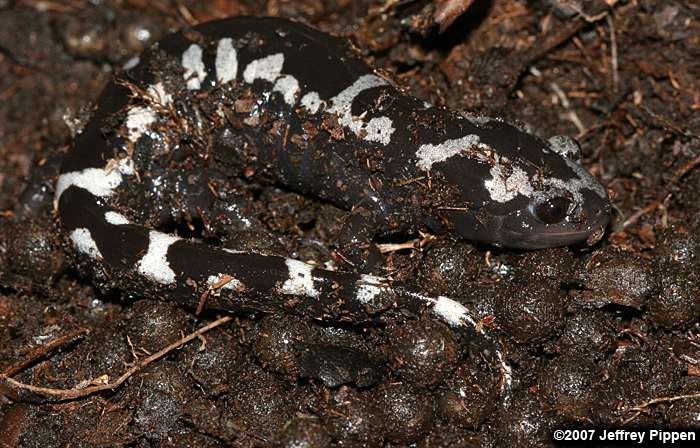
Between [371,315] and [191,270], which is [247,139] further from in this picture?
[371,315]

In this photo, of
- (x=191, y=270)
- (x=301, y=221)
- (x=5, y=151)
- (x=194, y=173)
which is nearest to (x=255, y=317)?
(x=191, y=270)

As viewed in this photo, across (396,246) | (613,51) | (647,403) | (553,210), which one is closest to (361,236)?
(396,246)

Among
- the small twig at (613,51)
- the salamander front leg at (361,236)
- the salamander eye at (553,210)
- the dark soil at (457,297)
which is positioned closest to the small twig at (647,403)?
the dark soil at (457,297)

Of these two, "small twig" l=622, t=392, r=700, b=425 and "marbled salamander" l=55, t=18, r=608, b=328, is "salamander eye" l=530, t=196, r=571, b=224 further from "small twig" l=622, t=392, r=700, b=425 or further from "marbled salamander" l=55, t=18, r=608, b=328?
"small twig" l=622, t=392, r=700, b=425

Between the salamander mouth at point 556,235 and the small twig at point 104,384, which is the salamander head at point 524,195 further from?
the small twig at point 104,384

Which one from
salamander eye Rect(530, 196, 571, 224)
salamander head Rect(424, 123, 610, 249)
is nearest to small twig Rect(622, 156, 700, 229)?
salamander head Rect(424, 123, 610, 249)

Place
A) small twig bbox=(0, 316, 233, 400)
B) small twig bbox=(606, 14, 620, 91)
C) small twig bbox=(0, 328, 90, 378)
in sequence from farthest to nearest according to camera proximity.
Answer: small twig bbox=(606, 14, 620, 91) → small twig bbox=(0, 328, 90, 378) → small twig bbox=(0, 316, 233, 400)

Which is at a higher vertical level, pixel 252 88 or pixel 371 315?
pixel 252 88
